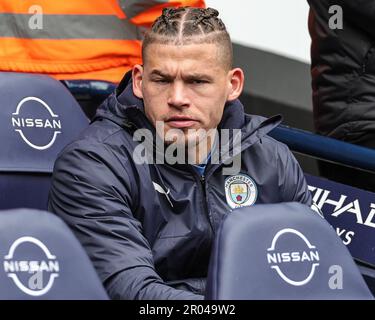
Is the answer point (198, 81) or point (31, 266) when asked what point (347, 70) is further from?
point (31, 266)

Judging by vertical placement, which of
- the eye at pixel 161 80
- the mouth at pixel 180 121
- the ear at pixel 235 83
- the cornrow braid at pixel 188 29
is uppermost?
the cornrow braid at pixel 188 29

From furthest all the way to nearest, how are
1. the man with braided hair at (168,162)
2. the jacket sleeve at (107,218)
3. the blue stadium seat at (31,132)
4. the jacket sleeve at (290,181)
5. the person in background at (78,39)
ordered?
the person in background at (78,39)
the blue stadium seat at (31,132)
the jacket sleeve at (290,181)
the man with braided hair at (168,162)
the jacket sleeve at (107,218)

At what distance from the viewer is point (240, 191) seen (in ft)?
11.3

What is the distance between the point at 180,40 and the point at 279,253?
0.77 m

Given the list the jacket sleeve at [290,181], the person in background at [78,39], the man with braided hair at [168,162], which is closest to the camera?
the man with braided hair at [168,162]

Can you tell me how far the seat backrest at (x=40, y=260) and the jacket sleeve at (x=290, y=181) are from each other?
1.01 m

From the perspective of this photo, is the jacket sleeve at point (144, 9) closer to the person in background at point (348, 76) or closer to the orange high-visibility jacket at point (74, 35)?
the orange high-visibility jacket at point (74, 35)

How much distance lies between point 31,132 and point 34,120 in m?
0.04

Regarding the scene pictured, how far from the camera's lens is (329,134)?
4090mm

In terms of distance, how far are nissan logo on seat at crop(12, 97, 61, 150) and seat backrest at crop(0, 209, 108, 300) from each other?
43.8 inches

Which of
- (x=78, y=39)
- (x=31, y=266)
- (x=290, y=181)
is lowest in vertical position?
(x=290, y=181)

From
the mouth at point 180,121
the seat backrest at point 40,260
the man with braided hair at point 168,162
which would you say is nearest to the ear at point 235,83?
the man with braided hair at point 168,162

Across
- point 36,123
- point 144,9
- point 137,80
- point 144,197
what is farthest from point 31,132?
point 144,9

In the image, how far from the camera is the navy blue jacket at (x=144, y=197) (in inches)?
123
